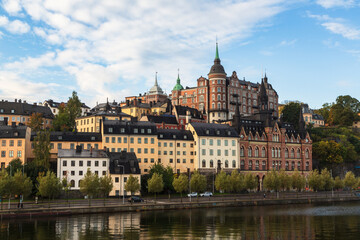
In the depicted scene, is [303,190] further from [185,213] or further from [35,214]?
[35,214]

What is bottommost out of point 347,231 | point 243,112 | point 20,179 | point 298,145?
point 347,231

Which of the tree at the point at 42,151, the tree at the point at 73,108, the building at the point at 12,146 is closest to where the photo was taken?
the tree at the point at 42,151

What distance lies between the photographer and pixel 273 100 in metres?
195

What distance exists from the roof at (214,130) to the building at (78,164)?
3084cm

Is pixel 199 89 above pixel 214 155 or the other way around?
above

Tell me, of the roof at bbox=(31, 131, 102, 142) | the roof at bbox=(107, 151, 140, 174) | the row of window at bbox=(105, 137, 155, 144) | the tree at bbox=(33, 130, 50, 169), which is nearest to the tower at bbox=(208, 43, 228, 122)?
the row of window at bbox=(105, 137, 155, 144)

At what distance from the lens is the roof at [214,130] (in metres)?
122

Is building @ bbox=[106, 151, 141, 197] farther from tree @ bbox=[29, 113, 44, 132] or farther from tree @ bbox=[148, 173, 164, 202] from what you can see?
tree @ bbox=[29, 113, 44, 132]

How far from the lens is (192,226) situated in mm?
63844

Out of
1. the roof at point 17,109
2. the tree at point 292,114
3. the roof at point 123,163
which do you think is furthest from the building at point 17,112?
the tree at point 292,114

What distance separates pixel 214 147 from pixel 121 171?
3180 cm

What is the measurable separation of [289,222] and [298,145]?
77.1 metres

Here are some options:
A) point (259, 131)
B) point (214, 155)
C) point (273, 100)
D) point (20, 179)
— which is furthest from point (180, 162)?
point (273, 100)

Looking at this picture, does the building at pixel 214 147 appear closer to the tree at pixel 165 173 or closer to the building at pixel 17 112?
the tree at pixel 165 173
